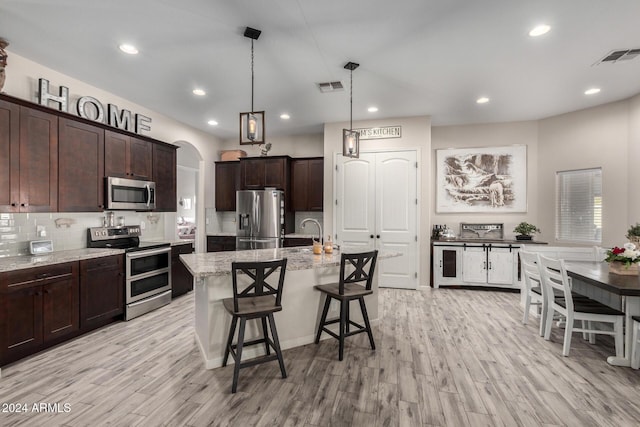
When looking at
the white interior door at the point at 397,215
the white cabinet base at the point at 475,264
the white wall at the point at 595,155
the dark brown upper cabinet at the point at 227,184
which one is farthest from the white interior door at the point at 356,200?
the white wall at the point at 595,155

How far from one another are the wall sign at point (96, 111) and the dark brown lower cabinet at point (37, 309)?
1.74 m

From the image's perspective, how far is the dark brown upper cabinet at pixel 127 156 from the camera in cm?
382

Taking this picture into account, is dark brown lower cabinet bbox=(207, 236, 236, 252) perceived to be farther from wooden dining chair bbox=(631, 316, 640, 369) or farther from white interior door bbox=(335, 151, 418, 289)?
wooden dining chair bbox=(631, 316, 640, 369)

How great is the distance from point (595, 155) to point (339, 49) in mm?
4464

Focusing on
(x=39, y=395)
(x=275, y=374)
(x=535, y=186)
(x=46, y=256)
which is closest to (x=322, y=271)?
(x=275, y=374)

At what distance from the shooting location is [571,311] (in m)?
2.82

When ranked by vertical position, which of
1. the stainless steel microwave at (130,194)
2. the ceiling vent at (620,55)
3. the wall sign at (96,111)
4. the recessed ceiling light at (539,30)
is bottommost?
the stainless steel microwave at (130,194)

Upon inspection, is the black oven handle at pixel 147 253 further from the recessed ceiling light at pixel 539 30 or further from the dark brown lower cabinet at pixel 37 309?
the recessed ceiling light at pixel 539 30

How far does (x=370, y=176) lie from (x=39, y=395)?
15.6 feet

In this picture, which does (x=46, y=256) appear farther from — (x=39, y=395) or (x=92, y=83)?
(x=92, y=83)

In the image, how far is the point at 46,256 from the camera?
10.2ft

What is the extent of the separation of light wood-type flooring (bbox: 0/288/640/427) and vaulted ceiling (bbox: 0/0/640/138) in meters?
2.94

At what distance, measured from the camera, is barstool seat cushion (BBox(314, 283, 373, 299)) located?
2789 mm

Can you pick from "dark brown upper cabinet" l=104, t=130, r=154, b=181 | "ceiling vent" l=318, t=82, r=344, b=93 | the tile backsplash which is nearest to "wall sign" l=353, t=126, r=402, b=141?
"ceiling vent" l=318, t=82, r=344, b=93
